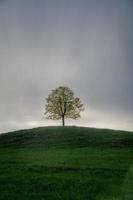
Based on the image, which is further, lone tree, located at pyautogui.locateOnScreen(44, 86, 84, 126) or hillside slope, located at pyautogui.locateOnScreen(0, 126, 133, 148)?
lone tree, located at pyautogui.locateOnScreen(44, 86, 84, 126)

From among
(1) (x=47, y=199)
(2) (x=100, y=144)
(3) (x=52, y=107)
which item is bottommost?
(1) (x=47, y=199)

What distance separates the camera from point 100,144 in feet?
226

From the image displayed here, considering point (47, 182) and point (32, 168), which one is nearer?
point (47, 182)

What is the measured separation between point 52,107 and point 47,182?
8407 centimetres

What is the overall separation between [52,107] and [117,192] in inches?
3447

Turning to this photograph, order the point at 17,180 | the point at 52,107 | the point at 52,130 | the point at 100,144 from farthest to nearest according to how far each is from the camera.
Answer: the point at 52,107 < the point at 52,130 < the point at 100,144 < the point at 17,180

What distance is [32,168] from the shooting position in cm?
3366

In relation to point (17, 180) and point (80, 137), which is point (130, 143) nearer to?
point (80, 137)

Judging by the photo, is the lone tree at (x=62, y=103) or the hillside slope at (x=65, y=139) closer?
the hillside slope at (x=65, y=139)

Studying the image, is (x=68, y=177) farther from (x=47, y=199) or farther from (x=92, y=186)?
(x=47, y=199)

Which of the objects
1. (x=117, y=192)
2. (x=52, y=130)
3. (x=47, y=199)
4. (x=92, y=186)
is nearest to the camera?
(x=47, y=199)

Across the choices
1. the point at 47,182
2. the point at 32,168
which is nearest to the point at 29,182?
the point at 47,182

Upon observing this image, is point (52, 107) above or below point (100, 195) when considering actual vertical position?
above

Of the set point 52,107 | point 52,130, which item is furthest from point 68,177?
point 52,107
